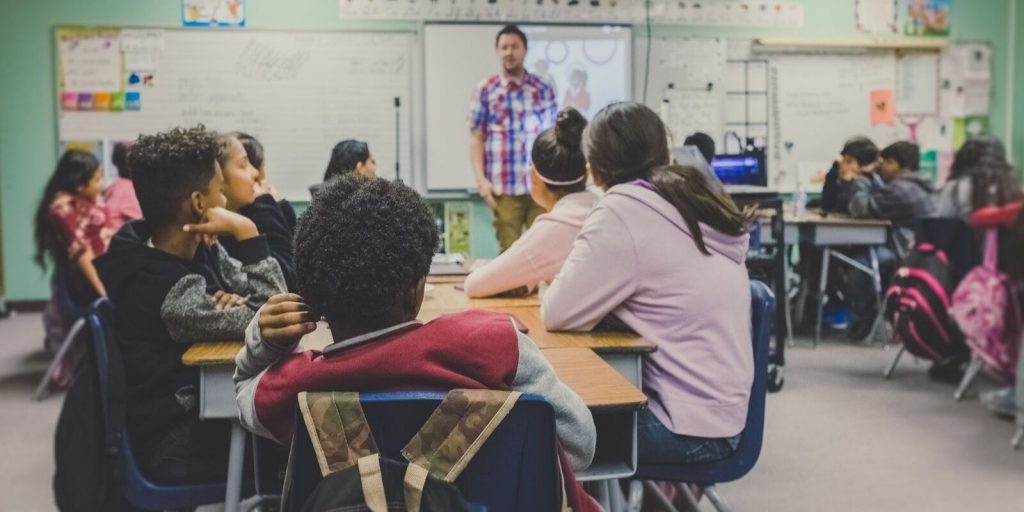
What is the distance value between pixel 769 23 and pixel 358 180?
5663 millimetres

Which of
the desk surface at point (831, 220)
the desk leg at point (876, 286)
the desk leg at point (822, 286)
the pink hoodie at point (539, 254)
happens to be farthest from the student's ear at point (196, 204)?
the desk leg at point (876, 286)

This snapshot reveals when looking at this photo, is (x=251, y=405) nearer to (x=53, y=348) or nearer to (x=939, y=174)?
(x=939, y=174)

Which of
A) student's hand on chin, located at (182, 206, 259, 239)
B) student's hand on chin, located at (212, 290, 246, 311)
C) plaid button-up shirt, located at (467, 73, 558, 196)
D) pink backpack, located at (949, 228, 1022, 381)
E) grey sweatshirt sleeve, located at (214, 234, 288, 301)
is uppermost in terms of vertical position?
plaid button-up shirt, located at (467, 73, 558, 196)

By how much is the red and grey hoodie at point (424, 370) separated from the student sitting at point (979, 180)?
22.2 inches

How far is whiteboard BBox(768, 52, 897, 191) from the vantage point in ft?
20.7

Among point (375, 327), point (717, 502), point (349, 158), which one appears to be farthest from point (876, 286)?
point (375, 327)

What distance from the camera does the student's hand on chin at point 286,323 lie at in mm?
1109

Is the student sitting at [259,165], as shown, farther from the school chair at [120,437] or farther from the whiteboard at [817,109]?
the whiteboard at [817,109]

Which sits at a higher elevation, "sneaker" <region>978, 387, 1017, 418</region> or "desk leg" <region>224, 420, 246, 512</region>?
"sneaker" <region>978, 387, 1017, 418</region>

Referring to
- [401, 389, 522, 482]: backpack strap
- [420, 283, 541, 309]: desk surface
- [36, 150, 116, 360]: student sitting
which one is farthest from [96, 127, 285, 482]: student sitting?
[36, 150, 116, 360]: student sitting

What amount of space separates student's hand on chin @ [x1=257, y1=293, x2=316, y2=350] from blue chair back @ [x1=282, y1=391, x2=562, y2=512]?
0.16 meters

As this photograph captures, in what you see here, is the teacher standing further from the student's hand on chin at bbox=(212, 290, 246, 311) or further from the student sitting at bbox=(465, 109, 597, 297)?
the student's hand on chin at bbox=(212, 290, 246, 311)

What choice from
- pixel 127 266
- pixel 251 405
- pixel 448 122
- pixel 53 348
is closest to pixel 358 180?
pixel 251 405

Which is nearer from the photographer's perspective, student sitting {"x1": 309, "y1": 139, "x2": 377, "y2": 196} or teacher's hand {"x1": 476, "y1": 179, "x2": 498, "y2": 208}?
student sitting {"x1": 309, "y1": 139, "x2": 377, "y2": 196}
